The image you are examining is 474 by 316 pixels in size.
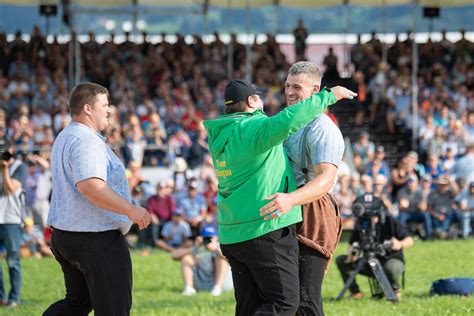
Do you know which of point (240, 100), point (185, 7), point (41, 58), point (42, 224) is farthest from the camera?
point (185, 7)

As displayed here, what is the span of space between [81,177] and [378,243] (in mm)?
5815

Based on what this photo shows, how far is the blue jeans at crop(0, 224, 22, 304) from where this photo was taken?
1130 cm

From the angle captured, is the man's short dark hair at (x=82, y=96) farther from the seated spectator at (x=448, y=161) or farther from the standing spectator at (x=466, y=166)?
the seated spectator at (x=448, y=161)

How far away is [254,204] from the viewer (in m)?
5.92

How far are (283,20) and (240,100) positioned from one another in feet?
86.4

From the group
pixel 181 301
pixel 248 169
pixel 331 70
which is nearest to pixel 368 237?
pixel 181 301

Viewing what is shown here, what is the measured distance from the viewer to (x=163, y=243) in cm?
1764

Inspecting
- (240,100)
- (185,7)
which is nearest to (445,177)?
(185,7)

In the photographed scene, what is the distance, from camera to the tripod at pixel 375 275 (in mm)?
10812

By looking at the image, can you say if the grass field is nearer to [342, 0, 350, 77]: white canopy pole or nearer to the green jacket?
the green jacket

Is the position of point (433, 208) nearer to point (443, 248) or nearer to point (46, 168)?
point (443, 248)

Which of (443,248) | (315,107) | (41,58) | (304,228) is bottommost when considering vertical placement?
(443,248)

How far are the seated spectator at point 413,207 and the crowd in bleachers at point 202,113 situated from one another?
2 centimetres

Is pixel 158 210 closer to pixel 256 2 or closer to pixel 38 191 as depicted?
pixel 38 191
